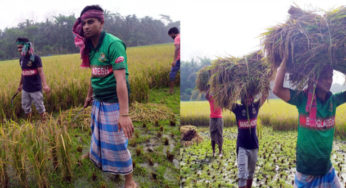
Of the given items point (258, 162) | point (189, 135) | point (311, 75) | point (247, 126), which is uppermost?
point (311, 75)

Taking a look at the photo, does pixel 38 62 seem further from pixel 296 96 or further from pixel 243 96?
pixel 296 96

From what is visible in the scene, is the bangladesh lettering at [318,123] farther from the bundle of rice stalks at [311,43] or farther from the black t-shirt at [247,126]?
the black t-shirt at [247,126]

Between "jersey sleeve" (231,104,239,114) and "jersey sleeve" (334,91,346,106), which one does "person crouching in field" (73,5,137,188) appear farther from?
"jersey sleeve" (334,91,346,106)

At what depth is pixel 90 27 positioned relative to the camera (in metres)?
1.47

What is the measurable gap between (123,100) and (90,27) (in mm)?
481

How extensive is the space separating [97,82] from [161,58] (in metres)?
0.76

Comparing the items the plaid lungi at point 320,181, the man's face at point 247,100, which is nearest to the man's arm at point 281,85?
the man's face at point 247,100

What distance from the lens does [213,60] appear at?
5.67 feet

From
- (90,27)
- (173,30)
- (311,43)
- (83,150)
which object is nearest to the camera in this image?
(311,43)

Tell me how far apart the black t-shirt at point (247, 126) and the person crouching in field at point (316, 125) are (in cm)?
33

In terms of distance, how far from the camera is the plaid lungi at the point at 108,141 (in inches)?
63.5

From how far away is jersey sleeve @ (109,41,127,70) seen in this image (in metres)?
1.43

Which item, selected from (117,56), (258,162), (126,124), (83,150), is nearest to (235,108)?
(258,162)

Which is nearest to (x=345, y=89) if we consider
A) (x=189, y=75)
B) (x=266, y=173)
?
(x=266, y=173)
